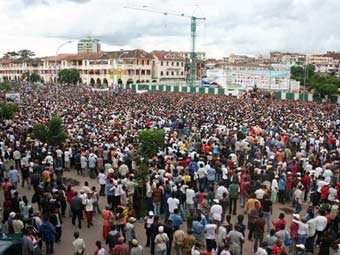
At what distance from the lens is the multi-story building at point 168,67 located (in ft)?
346

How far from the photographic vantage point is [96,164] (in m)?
17.8

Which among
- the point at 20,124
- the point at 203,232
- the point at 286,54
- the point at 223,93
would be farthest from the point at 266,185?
the point at 286,54

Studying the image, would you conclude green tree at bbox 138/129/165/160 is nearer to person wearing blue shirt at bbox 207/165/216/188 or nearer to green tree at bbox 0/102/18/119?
person wearing blue shirt at bbox 207/165/216/188

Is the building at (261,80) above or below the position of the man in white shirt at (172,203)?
above

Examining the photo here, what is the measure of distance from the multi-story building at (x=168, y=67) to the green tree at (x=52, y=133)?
83006 mm

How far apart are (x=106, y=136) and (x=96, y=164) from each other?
4436 millimetres

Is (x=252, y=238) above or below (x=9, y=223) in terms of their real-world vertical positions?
below

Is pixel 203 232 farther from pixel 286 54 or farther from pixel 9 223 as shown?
pixel 286 54

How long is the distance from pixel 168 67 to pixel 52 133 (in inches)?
3502

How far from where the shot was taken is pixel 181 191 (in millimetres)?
13195

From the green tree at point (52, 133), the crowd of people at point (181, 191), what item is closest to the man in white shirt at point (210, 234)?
the crowd of people at point (181, 191)

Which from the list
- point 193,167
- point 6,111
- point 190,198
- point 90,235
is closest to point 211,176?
point 193,167

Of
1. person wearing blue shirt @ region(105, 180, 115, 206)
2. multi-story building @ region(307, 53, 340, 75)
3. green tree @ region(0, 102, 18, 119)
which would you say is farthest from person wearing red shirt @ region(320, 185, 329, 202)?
multi-story building @ region(307, 53, 340, 75)

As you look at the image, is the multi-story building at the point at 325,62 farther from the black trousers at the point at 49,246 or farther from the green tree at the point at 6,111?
the black trousers at the point at 49,246
